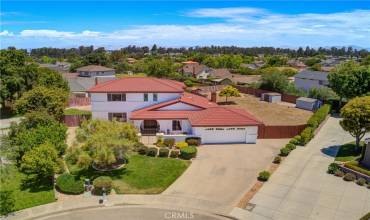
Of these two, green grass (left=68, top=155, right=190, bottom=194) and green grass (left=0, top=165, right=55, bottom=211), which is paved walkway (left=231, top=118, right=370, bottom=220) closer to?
green grass (left=68, top=155, right=190, bottom=194)

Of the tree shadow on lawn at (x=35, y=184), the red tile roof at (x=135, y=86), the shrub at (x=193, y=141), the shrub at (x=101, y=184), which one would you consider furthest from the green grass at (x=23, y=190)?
the red tile roof at (x=135, y=86)

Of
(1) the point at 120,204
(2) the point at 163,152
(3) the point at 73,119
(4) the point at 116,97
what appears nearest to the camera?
(1) the point at 120,204

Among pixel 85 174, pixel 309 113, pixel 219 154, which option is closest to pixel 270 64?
pixel 309 113

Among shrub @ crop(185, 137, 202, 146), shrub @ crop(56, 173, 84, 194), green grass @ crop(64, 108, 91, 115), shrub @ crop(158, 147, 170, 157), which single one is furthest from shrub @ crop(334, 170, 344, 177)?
green grass @ crop(64, 108, 91, 115)

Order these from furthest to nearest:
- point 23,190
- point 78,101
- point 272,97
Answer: point 272,97 < point 78,101 < point 23,190

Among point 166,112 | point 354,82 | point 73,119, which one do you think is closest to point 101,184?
point 166,112

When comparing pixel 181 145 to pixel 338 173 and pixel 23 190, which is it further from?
pixel 23 190
